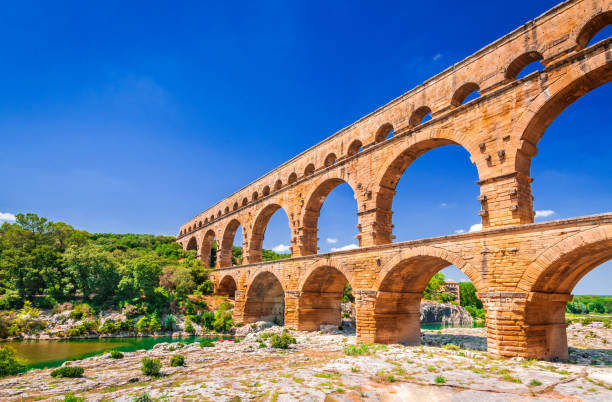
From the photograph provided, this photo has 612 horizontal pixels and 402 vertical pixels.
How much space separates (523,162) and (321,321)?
12792 millimetres

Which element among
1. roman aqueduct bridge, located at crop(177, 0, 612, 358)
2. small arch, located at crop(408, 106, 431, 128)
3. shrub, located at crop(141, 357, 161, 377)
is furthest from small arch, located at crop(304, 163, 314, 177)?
shrub, located at crop(141, 357, 161, 377)

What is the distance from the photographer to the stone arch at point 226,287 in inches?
1185

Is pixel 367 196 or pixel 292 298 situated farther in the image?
pixel 292 298

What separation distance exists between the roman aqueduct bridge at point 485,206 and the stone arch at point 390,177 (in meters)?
0.05

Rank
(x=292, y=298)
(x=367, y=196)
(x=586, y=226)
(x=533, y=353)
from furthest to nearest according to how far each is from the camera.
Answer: (x=292, y=298) → (x=367, y=196) → (x=533, y=353) → (x=586, y=226)

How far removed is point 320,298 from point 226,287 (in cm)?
1302

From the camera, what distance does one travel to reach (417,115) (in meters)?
16.6

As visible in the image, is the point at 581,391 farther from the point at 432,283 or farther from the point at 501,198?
the point at 432,283

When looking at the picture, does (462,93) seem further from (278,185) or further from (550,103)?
(278,185)

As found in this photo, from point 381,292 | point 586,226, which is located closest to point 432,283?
point 381,292

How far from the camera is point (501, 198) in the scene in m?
12.3

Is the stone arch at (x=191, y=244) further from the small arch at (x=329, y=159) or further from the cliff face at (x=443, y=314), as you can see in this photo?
the cliff face at (x=443, y=314)

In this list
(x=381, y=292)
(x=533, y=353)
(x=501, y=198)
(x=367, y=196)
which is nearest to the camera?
(x=533, y=353)

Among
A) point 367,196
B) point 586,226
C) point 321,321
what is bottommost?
point 321,321
